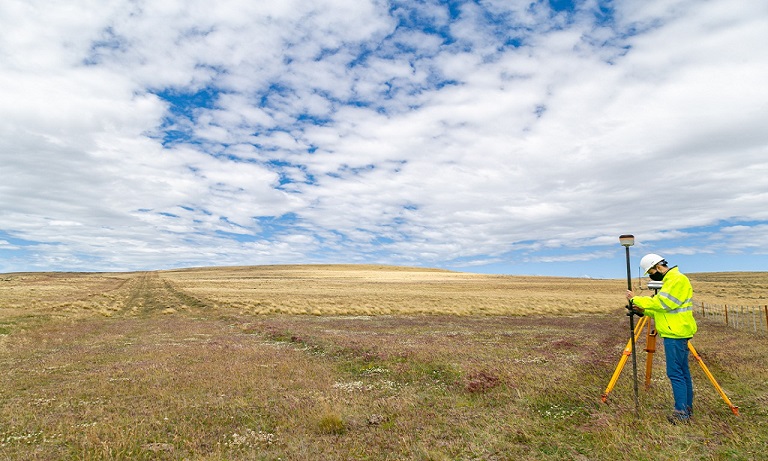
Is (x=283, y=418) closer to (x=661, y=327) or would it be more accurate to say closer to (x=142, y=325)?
(x=661, y=327)

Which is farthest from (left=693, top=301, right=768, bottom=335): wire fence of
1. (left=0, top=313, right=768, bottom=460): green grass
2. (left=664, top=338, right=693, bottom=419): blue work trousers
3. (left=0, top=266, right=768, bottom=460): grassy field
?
(left=664, top=338, right=693, bottom=419): blue work trousers

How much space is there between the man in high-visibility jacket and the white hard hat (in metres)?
0.51

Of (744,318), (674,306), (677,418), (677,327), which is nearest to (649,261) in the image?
(674,306)

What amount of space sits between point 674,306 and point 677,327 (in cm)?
44

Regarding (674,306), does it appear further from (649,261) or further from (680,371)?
(680,371)

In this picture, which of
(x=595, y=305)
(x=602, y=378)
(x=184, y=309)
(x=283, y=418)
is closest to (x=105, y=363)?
(x=283, y=418)

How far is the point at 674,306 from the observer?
337 inches

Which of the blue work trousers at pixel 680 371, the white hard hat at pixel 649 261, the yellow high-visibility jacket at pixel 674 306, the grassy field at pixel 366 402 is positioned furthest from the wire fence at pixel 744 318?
the yellow high-visibility jacket at pixel 674 306

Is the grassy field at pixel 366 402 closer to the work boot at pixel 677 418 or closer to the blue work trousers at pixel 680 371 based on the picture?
the work boot at pixel 677 418

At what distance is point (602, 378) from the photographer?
41.5 ft

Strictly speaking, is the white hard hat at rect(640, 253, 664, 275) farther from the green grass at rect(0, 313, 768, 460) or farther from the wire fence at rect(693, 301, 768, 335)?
the wire fence at rect(693, 301, 768, 335)

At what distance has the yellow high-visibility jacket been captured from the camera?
8.58m

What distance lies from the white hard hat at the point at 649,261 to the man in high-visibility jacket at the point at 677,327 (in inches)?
20.1

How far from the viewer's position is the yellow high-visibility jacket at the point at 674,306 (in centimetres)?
858
